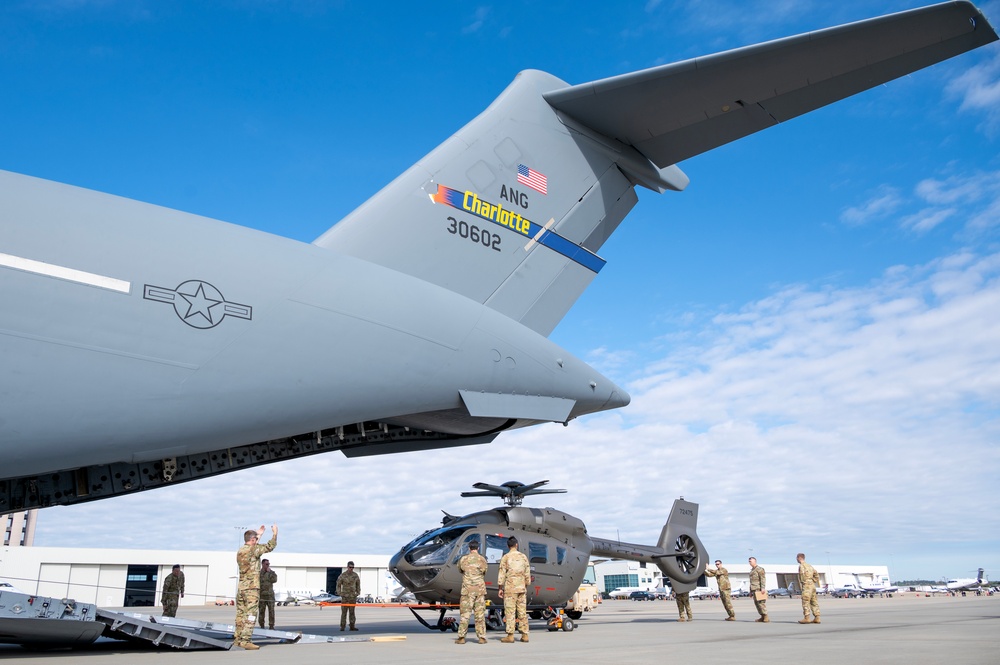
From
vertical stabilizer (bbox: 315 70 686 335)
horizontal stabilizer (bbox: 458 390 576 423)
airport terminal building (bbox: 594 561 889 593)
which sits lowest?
airport terminal building (bbox: 594 561 889 593)

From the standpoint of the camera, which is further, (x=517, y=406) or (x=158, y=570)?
(x=158, y=570)

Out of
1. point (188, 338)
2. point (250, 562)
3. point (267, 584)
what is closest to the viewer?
point (188, 338)

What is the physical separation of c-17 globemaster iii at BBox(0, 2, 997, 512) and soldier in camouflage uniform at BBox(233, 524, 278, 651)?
0.98 meters

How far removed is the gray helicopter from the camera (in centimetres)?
1072

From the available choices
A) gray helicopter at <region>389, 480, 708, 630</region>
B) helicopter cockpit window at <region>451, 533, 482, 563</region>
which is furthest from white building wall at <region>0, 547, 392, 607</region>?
helicopter cockpit window at <region>451, 533, 482, 563</region>

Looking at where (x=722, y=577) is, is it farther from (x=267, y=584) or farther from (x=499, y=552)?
(x=267, y=584)

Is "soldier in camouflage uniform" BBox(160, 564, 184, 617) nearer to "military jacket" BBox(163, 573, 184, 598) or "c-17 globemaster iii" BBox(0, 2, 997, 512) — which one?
Answer: "military jacket" BBox(163, 573, 184, 598)

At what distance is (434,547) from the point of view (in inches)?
430

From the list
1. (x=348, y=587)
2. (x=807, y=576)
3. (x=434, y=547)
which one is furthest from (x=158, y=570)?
Result: (x=807, y=576)

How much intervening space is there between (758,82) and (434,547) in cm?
766

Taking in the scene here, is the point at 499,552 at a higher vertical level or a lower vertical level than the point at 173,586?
higher

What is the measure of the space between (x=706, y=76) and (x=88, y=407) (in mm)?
5896

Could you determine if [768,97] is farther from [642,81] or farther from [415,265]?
[415,265]

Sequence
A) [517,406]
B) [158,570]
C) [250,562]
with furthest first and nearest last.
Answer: [158,570] < [250,562] < [517,406]
